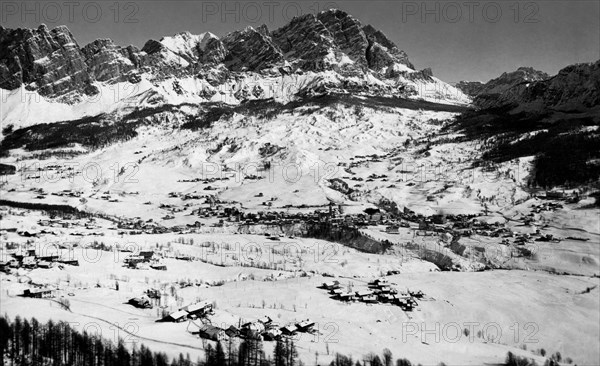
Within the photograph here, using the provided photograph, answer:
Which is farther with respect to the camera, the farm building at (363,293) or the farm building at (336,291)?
the farm building at (336,291)

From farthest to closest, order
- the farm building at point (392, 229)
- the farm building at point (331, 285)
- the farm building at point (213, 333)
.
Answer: the farm building at point (392, 229) → the farm building at point (331, 285) → the farm building at point (213, 333)

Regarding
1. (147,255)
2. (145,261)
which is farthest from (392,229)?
(145,261)

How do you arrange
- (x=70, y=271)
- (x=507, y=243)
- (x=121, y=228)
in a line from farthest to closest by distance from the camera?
(x=121, y=228)
(x=507, y=243)
(x=70, y=271)

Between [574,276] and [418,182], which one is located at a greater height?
[418,182]

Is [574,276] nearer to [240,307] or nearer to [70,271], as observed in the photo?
[240,307]

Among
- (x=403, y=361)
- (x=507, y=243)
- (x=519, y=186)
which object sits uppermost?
(x=519, y=186)

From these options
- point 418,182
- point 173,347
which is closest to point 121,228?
point 173,347

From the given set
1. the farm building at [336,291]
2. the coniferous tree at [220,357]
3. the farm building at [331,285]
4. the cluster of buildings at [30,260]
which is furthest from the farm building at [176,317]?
the cluster of buildings at [30,260]

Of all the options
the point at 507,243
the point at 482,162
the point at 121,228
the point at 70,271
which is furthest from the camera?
the point at 482,162

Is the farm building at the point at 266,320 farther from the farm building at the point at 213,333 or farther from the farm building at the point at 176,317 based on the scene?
the farm building at the point at 176,317

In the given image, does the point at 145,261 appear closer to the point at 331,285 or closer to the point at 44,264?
the point at 44,264

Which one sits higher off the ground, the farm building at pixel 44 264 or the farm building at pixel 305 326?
the farm building at pixel 44 264
